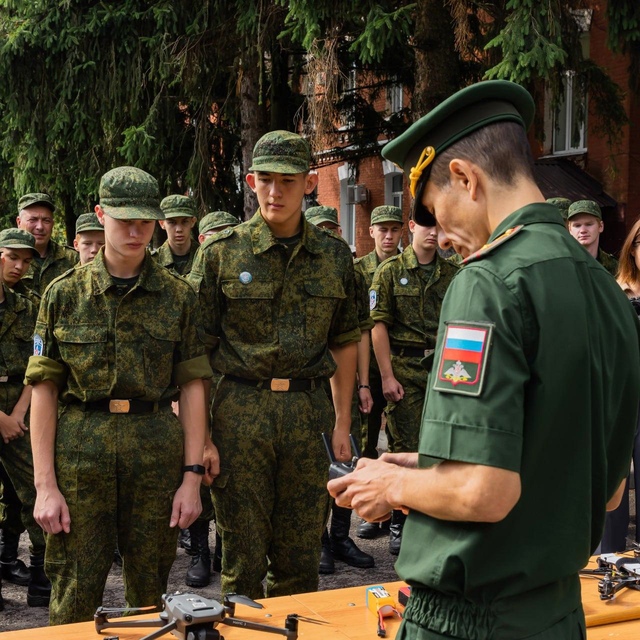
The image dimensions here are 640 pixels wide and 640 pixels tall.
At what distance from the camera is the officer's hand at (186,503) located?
147 inches

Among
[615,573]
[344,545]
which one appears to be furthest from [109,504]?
[344,545]

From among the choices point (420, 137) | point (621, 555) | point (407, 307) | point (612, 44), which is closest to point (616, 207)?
point (612, 44)

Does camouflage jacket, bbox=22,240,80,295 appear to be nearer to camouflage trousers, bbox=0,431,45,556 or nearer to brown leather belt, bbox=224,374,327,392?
camouflage trousers, bbox=0,431,45,556

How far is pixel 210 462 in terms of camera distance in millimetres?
4012

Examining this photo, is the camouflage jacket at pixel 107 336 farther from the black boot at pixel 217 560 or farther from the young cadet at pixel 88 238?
the young cadet at pixel 88 238

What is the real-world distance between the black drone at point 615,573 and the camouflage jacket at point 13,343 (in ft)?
12.2

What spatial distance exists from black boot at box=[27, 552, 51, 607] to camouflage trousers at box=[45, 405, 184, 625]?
1716 millimetres

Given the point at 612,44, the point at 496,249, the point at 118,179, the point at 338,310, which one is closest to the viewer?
the point at 496,249

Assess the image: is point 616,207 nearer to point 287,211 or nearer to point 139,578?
point 287,211

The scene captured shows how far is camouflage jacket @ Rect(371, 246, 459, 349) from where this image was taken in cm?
663

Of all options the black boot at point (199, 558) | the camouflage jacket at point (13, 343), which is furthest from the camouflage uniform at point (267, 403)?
the camouflage jacket at point (13, 343)

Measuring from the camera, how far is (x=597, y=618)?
8.93 feet

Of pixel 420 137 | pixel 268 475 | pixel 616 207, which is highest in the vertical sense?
pixel 616 207

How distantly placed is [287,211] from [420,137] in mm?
2217
